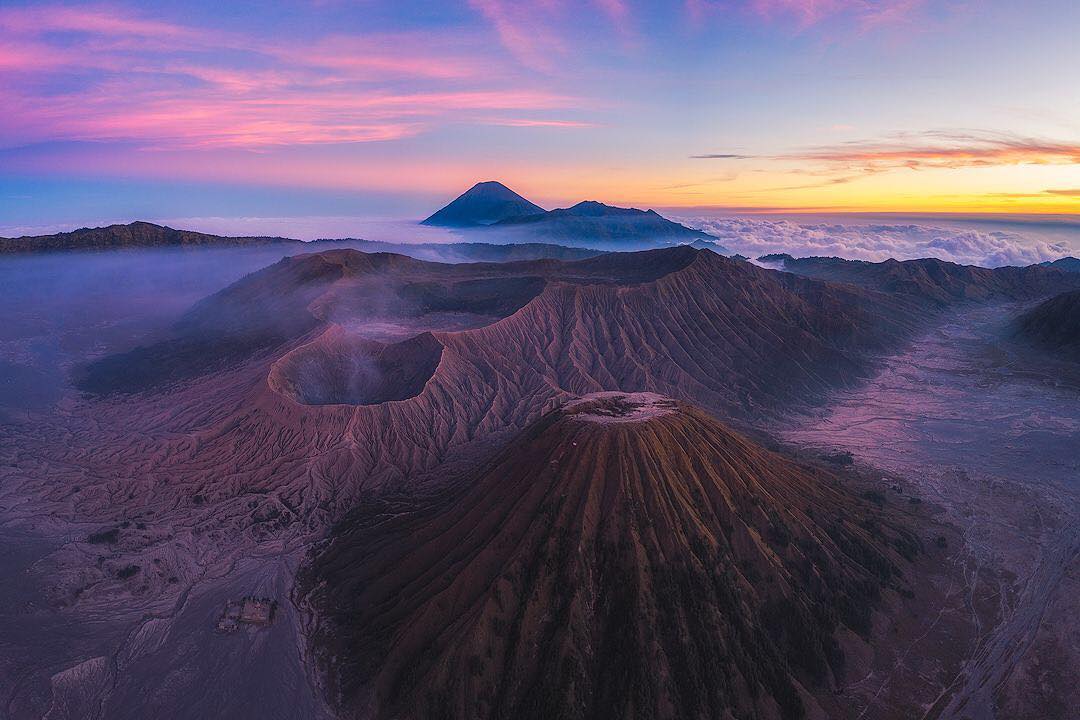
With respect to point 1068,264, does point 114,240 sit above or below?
above

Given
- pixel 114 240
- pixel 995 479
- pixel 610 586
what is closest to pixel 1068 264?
pixel 995 479

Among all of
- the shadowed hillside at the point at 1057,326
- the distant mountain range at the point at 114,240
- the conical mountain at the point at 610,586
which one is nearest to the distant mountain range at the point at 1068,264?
the shadowed hillside at the point at 1057,326

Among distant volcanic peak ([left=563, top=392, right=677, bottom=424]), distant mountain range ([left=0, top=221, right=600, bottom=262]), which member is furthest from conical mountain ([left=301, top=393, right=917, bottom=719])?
distant mountain range ([left=0, top=221, right=600, bottom=262])

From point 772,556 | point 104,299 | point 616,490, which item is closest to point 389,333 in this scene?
point 616,490

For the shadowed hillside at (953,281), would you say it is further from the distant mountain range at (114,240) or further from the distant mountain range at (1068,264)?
the distant mountain range at (114,240)

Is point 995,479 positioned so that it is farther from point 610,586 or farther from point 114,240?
point 114,240

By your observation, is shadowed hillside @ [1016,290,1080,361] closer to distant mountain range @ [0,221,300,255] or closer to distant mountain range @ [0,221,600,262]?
distant mountain range @ [0,221,600,262]
